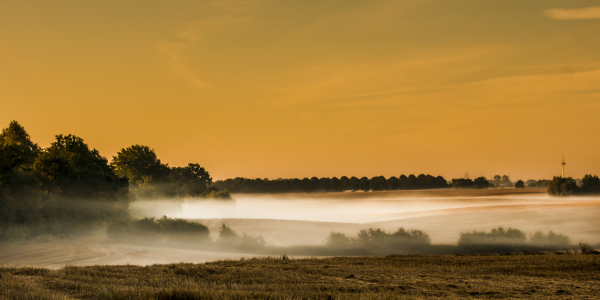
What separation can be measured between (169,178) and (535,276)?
271 ft

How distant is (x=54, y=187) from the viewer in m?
62.2

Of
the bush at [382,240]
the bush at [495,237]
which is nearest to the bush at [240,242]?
the bush at [382,240]

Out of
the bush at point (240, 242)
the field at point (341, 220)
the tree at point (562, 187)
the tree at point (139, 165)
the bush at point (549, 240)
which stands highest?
the tree at point (139, 165)

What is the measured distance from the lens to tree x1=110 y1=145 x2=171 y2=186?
96.2 meters

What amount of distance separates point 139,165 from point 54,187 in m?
34.7

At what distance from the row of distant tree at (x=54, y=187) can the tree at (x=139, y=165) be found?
14.9m

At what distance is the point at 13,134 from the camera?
240 feet

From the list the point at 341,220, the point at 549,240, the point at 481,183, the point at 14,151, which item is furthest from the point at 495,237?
the point at 481,183

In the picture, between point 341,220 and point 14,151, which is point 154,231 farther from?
point 341,220

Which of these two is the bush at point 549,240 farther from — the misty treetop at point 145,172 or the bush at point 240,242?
the misty treetop at point 145,172

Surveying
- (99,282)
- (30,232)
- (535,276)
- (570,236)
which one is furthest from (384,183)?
(99,282)

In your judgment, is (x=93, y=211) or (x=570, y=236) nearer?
(x=570, y=236)

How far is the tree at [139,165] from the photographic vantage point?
9625 cm

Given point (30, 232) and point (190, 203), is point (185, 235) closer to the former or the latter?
point (30, 232)
